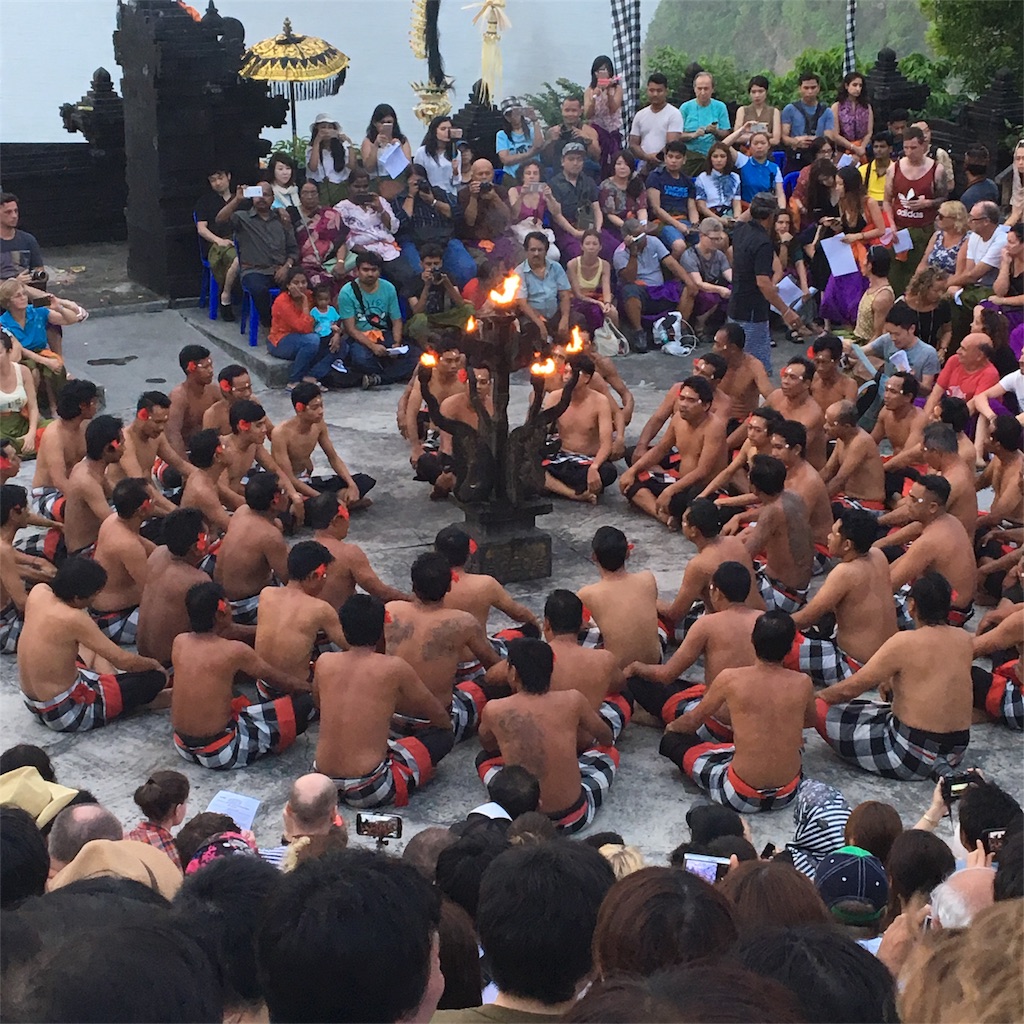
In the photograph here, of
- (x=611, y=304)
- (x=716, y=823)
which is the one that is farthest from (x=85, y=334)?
(x=716, y=823)

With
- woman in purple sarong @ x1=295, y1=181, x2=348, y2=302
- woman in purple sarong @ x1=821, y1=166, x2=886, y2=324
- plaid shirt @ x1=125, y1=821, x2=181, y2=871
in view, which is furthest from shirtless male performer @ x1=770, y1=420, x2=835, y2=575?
woman in purple sarong @ x1=295, y1=181, x2=348, y2=302

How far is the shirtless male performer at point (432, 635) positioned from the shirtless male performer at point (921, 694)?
1.59m

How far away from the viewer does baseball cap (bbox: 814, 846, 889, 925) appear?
4.17 m

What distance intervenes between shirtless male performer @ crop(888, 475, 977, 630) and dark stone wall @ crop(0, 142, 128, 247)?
11191 mm

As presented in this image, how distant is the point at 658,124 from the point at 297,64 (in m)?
3.58

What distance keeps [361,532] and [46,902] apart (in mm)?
6154

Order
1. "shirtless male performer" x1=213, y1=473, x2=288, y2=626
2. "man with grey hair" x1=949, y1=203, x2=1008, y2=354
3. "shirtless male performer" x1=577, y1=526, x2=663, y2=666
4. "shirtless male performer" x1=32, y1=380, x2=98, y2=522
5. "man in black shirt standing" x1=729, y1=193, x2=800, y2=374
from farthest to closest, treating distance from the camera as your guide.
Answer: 1. "man with grey hair" x1=949, y1=203, x2=1008, y2=354
2. "man in black shirt standing" x1=729, y1=193, x2=800, y2=374
3. "shirtless male performer" x1=32, y1=380, x2=98, y2=522
4. "shirtless male performer" x1=213, y1=473, x2=288, y2=626
5. "shirtless male performer" x1=577, y1=526, x2=663, y2=666

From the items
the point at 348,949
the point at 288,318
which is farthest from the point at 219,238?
the point at 348,949

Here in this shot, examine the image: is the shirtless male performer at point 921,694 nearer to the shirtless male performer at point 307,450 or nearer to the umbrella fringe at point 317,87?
the shirtless male performer at point 307,450

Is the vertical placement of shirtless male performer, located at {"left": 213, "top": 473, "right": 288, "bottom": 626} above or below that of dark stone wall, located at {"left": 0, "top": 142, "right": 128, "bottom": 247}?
below

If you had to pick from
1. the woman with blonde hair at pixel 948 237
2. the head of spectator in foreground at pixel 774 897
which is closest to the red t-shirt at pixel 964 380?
the woman with blonde hair at pixel 948 237

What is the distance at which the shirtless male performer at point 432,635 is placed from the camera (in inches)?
248

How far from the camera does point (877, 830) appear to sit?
15.6 feet

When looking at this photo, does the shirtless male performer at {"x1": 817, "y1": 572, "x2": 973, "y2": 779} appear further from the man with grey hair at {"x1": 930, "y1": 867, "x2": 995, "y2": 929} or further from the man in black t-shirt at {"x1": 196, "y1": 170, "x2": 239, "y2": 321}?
the man in black t-shirt at {"x1": 196, "y1": 170, "x2": 239, "y2": 321}
